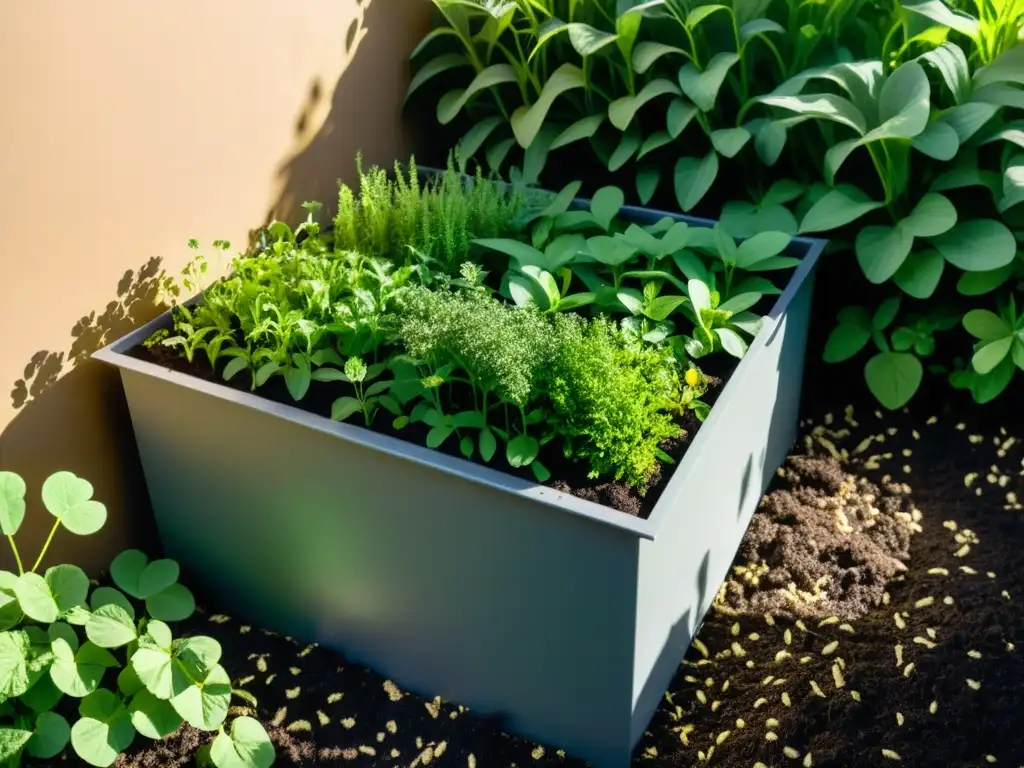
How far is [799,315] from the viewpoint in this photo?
1874 mm

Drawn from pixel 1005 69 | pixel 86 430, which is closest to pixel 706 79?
pixel 1005 69

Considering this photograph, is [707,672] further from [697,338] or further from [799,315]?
[799,315]

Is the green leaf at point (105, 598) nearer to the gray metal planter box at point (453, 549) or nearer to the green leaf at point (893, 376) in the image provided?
the gray metal planter box at point (453, 549)

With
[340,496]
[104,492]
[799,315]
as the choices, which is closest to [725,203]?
[799,315]

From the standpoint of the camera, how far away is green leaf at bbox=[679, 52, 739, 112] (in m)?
1.84

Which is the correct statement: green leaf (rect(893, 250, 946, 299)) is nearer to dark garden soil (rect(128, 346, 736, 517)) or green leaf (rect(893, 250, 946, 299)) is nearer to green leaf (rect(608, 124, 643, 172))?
dark garden soil (rect(128, 346, 736, 517))

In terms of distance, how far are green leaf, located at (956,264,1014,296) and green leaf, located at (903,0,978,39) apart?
426 mm

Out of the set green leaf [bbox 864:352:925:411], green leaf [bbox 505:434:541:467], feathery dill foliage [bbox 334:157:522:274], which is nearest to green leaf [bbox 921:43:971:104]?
green leaf [bbox 864:352:925:411]

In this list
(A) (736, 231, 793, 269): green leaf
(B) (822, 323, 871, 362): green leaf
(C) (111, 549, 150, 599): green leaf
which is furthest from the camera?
(B) (822, 323, 871, 362): green leaf

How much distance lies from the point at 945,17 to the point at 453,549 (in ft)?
4.11

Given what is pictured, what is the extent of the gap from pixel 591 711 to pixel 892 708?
470mm

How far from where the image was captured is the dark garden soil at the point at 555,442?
1330 millimetres

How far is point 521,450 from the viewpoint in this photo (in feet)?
4.46

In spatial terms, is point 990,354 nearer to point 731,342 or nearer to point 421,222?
point 731,342
